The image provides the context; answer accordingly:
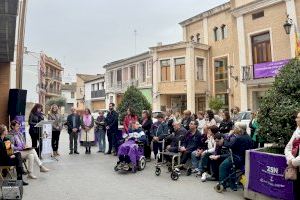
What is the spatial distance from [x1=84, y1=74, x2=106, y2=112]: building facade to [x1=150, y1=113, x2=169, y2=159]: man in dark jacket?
121 feet

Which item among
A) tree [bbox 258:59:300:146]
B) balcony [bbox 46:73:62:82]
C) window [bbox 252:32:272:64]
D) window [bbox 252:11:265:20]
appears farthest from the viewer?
balcony [bbox 46:73:62:82]

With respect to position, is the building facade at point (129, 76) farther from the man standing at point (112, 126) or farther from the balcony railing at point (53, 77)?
the balcony railing at point (53, 77)

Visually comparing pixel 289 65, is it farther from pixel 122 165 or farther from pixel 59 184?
pixel 59 184

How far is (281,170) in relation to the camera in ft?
18.9

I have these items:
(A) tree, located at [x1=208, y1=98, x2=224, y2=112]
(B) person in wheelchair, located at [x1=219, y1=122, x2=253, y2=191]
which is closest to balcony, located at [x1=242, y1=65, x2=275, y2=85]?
(A) tree, located at [x1=208, y1=98, x2=224, y2=112]

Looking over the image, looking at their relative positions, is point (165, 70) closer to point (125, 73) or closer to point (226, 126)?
point (125, 73)

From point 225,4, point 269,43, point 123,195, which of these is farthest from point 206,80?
point 123,195

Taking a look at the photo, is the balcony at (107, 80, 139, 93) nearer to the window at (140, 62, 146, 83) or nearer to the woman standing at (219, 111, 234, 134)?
the window at (140, 62, 146, 83)

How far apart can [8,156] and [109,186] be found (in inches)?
90.7

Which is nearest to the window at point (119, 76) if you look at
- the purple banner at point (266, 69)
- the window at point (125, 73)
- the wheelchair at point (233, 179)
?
the window at point (125, 73)

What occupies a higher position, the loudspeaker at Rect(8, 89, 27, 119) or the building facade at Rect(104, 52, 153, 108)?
the building facade at Rect(104, 52, 153, 108)

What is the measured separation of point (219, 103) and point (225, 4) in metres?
8.12

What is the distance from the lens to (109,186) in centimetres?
750

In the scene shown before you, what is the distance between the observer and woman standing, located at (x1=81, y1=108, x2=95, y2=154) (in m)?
13.0
